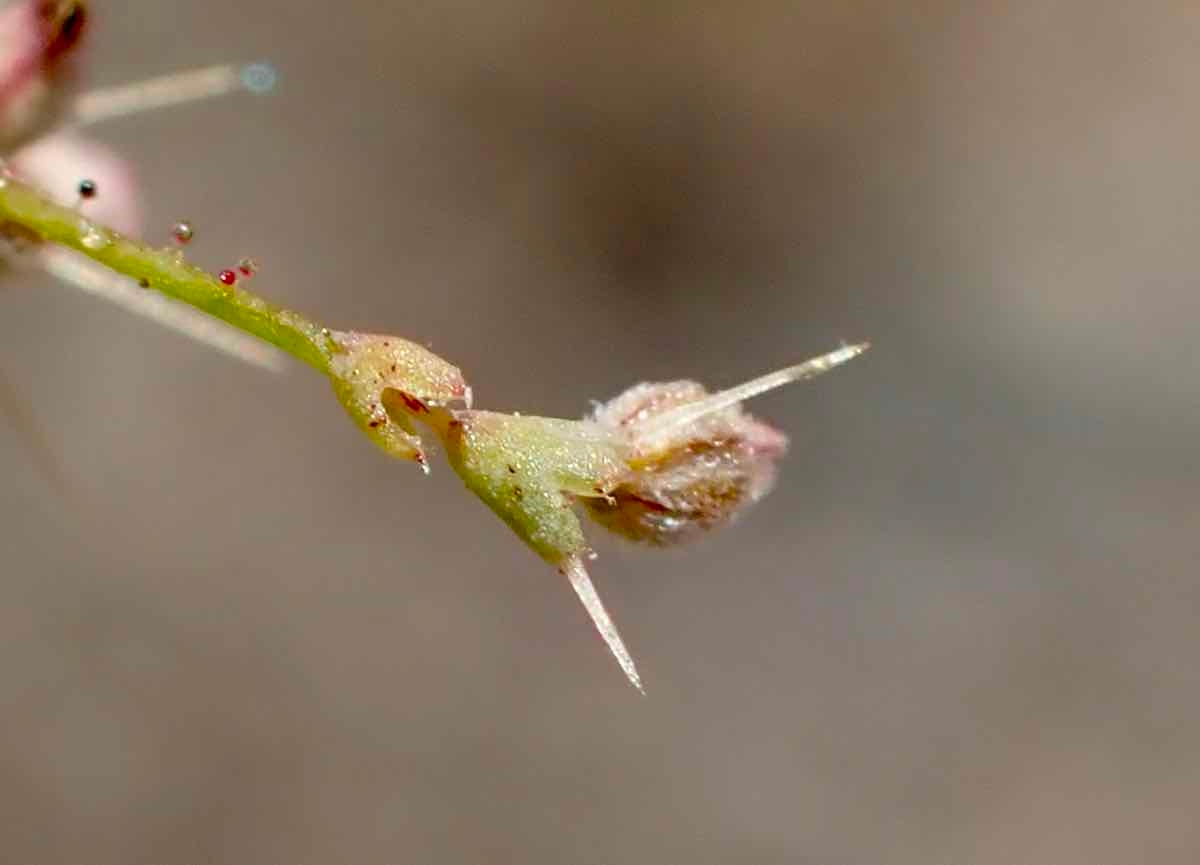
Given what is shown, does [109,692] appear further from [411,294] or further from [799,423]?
[799,423]

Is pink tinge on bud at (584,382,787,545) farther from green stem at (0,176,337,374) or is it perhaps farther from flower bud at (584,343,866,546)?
green stem at (0,176,337,374)

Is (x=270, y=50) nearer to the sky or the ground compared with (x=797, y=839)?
nearer to the sky

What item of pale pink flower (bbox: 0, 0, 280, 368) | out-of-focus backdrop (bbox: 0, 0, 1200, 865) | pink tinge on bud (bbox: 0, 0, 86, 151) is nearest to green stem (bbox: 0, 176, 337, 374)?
pale pink flower (bbox: 0, 0, 280, 368)

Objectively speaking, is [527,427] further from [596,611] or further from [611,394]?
[611,394]

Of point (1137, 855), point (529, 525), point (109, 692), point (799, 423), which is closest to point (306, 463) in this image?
point (109, 692)

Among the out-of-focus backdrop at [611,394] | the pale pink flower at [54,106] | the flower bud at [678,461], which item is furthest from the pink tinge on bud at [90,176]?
the out-of-focus backdrop at [611,394]

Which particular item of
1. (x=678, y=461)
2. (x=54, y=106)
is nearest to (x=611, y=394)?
(x=54, y=106)

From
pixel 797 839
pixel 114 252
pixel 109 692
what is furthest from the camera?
pixel 797 839
